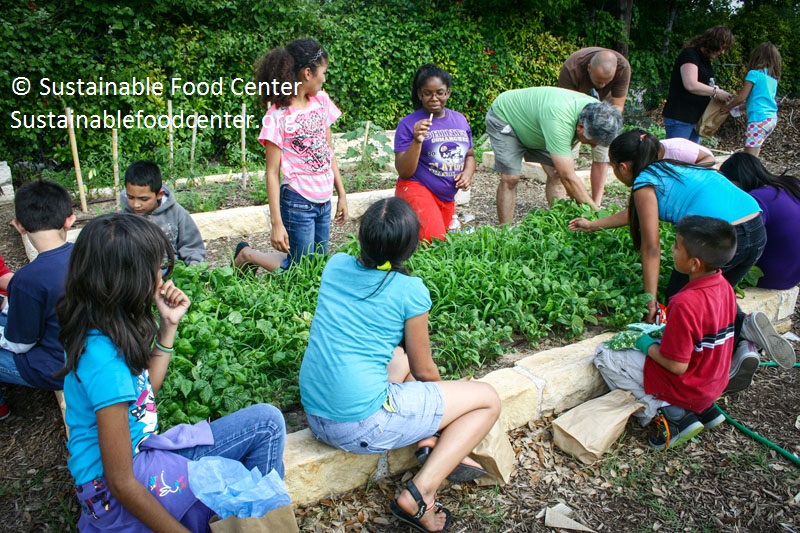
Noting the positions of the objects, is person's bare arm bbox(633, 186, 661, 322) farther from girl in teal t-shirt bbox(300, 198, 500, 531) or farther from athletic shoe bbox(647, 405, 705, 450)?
girl in teal t-shirt bbox(300, 198, 500, 531)

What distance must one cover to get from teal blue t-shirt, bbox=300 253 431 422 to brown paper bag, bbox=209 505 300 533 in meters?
0.53

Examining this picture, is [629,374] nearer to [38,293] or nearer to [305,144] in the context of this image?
[305,144]

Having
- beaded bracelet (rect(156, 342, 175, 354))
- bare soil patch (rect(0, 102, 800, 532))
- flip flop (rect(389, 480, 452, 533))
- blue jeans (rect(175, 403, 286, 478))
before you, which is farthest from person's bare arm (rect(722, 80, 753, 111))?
beaded bracelet (rect(156, 342, 175, 354))

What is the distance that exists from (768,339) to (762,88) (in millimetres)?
4473

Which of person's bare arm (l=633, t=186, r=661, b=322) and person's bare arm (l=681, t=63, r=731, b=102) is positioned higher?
person's bare arm (l=681, t=63, r=731, b=102)

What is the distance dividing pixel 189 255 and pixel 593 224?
280cm

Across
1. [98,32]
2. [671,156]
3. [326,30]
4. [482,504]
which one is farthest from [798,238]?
[98,32]

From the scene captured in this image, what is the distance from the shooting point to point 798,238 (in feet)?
11.9

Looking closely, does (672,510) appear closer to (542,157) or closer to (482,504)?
(482,504)

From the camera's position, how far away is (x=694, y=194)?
11.0ft

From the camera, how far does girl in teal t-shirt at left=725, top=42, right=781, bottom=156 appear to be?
6.14 metres

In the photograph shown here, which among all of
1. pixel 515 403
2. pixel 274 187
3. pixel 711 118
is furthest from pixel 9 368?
pixel 711 118

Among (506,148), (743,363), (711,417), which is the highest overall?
(506,148)

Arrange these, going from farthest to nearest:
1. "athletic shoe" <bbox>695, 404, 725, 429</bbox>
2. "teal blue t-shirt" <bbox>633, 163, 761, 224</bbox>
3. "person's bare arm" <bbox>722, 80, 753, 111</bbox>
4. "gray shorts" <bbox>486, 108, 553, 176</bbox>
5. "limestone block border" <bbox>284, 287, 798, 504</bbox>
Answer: "person's bare arm" <bbox>722, 80, 753, 111</bbox>, "gray shorts" <bbox>486, 108, 553, 176</bbox>, "teal blue t-shirt" <bbox>633, 163, 761, 224</bbox>, "athletic shoe" <bbox>695, 404, 725, 429</bbox>, "limestone block border" <bbox>284, 287, 798, 504</bbox>
